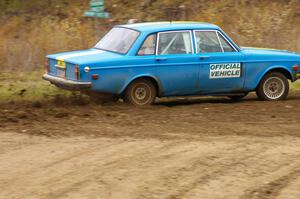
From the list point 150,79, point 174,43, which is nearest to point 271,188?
point 150,79

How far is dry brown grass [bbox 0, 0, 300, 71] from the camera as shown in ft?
61.9

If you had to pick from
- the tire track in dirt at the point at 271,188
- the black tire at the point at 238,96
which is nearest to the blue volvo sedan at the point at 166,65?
the black tire at the point at 238,96

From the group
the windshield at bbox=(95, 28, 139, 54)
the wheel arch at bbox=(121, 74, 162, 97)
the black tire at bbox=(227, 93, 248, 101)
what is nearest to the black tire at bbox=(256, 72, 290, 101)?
the black tire at bbox=(227, 93, 248, 101)

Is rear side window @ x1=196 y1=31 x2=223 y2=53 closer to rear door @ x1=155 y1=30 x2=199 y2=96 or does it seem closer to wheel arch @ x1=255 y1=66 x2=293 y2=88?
rear door @ x1=155 y1=30 x2=199 y2=96

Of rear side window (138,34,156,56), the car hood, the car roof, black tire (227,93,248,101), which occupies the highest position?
the car roof

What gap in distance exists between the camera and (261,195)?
6.48m

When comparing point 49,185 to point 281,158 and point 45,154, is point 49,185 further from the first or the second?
point 281,158

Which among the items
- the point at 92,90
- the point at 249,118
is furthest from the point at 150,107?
the point at 249,118

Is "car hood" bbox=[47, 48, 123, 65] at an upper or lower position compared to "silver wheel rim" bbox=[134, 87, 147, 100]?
upper

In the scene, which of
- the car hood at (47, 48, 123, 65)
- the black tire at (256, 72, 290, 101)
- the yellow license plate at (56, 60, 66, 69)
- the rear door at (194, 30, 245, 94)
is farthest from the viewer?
the black tire at (256, 72, 290, 101)

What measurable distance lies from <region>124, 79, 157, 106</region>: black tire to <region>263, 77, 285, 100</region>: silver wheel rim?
228 cm

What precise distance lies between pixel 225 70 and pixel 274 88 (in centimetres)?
123

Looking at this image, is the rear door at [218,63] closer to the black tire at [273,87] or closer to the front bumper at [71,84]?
the black tire at [273,87]

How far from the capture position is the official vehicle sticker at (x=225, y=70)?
12164 millimetres
